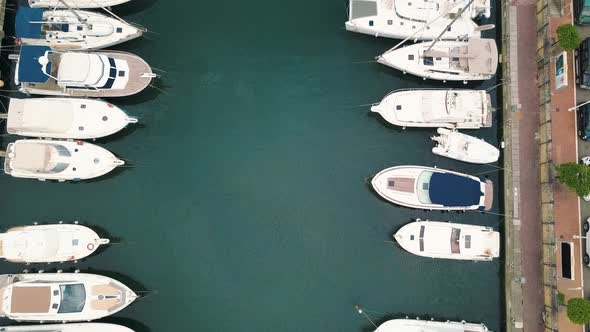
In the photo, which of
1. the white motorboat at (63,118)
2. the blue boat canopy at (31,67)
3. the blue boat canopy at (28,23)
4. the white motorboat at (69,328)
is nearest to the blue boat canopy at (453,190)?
the white motorboat at (63,118)

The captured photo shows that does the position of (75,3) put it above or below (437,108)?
above

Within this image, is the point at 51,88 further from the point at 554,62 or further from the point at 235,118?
the point at 554,62

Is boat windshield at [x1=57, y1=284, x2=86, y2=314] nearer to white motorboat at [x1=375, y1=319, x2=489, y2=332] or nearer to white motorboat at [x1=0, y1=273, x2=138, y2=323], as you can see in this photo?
white motorboat at [x1=0, y1=273, x2=138, y2=323]

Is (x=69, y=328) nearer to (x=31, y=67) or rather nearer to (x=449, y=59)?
(x=31, y=67)

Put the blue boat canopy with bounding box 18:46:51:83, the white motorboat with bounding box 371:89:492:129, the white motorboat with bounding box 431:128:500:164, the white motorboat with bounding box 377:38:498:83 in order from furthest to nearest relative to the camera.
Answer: the white motorboat with bounding box 377:38:498:83 < the white motorboat with bounding box 431:128:500:164 < the white motorboat with bounding box 371:89:492:129 < the blue boat canopy with bounding box 18:46:51:83

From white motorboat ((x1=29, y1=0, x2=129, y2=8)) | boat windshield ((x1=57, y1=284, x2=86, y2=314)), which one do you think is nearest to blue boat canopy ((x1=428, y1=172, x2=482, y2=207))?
boat windshield ((x1=57, y1=284, x2=86, y2=314))

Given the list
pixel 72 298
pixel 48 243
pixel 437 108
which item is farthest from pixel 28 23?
pixel 437 108
